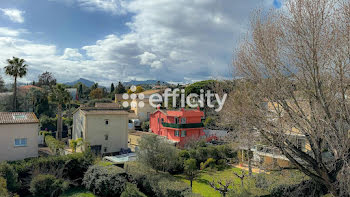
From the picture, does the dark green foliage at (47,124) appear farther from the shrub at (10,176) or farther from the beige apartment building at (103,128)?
the shrub at (10,176)

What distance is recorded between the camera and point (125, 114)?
2923 centimetres

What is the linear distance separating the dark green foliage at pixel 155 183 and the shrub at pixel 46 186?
4.52m

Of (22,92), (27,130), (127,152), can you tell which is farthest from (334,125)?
(22,92)

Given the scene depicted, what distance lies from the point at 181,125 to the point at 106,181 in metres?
19.2

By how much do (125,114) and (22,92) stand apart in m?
33.5

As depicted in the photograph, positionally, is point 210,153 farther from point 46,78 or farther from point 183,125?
point 46,78

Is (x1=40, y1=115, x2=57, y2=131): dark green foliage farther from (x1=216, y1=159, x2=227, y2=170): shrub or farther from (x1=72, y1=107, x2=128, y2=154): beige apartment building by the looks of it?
(x1=216, y1=159, x2=227, y2=170): shrub

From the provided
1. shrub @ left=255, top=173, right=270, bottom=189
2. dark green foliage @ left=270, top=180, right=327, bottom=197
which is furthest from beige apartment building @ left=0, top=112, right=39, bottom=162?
dark green foliage @ left=270, top=180, right=327, bottom=197

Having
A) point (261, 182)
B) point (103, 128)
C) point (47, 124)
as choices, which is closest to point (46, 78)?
point (47, 124)

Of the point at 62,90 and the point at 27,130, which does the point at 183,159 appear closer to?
the point at 27,130

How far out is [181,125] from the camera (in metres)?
33.8

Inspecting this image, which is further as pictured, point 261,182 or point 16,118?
point 16,118

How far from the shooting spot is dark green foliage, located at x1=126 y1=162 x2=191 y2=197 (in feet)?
43.5

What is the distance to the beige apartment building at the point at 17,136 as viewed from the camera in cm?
1889
